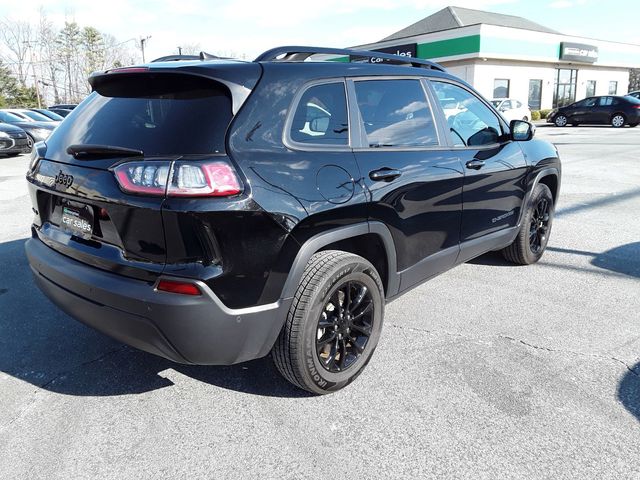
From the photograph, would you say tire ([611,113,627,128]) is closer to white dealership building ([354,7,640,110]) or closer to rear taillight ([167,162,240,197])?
white dealership building ([354,7,640,110])

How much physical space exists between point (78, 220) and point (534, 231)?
403 centimetres

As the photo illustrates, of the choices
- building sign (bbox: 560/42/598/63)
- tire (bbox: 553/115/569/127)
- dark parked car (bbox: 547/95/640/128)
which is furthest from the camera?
building sign (bbox: 560/42/598/63)

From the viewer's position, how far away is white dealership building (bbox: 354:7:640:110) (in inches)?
1222

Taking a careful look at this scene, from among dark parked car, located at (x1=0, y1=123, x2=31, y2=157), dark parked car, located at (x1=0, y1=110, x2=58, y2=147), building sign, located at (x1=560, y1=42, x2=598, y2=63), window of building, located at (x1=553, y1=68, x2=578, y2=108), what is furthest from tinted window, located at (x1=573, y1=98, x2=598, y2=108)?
dark parked car, located at (x1=0, y1=123, x2=31, y2=157)

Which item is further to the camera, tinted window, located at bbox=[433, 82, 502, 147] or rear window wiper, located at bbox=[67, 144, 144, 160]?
tinted window, located at bbox=[433, 82, 502, 147]

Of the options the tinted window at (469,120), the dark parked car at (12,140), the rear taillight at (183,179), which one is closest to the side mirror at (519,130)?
the tinted window at (469,120)

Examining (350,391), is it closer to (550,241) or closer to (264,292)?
(264,292)

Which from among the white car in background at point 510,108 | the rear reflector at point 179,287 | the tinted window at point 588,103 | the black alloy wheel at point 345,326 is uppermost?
the tinted window at point 588,103

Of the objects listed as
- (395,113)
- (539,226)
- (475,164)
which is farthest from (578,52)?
(395,113)

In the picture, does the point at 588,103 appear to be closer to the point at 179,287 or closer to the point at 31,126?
the point at 31,126

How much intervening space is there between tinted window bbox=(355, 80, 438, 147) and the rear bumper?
1231 millimetres

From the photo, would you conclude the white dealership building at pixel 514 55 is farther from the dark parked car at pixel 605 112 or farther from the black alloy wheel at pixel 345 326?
the black alloy wheel at pixel 345 326

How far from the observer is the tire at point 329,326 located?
8.64 ft

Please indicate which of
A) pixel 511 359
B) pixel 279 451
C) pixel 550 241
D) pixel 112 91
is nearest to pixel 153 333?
pixel 279 451
